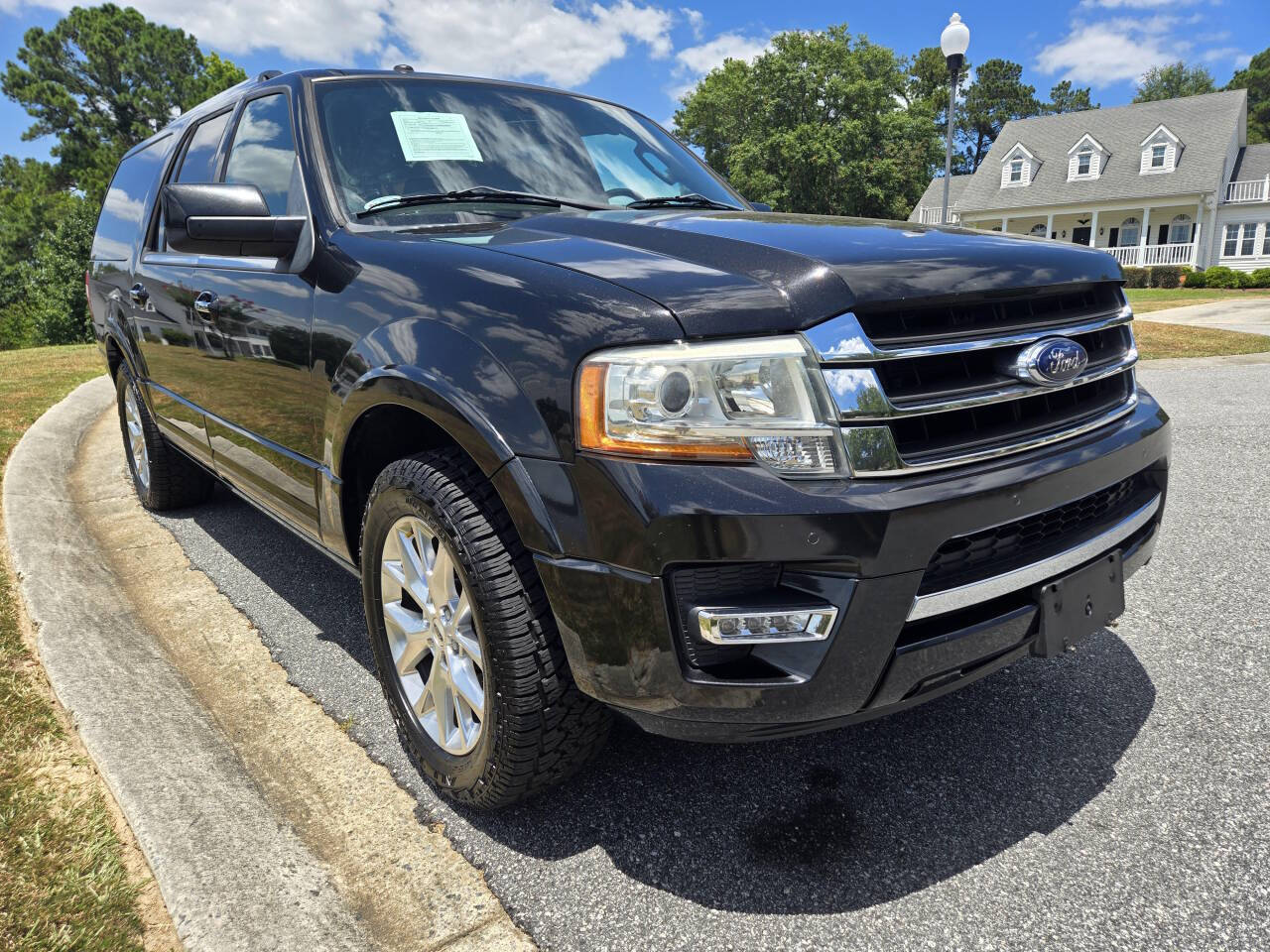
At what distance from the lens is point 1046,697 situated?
8.39 feet

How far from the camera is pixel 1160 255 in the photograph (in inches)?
1378

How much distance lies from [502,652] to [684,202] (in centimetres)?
185

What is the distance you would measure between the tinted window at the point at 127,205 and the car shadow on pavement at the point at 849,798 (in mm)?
3654

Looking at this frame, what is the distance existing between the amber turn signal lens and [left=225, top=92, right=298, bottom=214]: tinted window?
1.44m

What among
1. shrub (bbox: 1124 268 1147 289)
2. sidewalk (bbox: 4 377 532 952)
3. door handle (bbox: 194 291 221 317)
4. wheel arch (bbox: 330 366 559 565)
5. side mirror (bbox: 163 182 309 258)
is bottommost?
shrub (bbox: 1124 268 1147 289)

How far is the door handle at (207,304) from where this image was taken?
9.82 feet

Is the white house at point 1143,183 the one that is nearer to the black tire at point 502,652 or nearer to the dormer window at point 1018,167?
the dormer window at point 1018,167

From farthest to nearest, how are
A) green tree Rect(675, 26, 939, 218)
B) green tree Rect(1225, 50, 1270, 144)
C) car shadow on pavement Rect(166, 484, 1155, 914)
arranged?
green tree Rect(1225, 50, 1270, 144) → green tree Rect(675, 26, 939, 218) → car shadow on pavement Rect(166, 484, 1155, 914)

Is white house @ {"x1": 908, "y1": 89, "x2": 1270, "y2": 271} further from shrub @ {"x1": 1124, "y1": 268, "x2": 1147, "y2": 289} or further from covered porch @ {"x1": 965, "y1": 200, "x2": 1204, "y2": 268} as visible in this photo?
shrub @ {"x1": 1124, "y1": 268, "x2": 1147, "y2": 289}

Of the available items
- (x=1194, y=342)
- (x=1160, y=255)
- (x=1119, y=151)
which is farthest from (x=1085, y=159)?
(x=1194, y=342)

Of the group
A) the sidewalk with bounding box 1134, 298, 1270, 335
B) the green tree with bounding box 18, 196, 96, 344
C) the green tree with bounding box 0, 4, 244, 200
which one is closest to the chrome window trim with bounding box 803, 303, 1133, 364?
the sidewalk with bounding box 1134, 298, 1270, 335

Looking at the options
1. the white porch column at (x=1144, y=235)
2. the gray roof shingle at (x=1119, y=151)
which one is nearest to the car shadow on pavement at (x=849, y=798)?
the white porch column at (x=1144, y=235)

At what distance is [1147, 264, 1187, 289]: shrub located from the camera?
31.0m

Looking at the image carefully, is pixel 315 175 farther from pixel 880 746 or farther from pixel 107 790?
pixel 880 746
